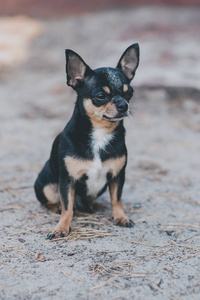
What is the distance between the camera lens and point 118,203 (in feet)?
10.8

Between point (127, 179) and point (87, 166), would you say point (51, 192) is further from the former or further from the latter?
point (127, 179)

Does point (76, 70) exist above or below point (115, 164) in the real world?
above

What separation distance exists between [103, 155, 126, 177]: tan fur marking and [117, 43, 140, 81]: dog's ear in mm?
715

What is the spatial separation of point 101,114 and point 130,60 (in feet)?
A: 2.12

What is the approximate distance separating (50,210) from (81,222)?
0.43 m

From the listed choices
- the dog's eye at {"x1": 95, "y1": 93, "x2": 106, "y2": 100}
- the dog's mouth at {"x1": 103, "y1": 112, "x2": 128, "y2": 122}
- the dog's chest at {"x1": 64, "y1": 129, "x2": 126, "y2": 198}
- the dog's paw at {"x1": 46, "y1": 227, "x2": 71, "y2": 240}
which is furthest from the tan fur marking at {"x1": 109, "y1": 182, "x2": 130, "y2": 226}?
the dog's eye at {"x1": 95, "y1": 93, "x2": 106, "y2": 100}

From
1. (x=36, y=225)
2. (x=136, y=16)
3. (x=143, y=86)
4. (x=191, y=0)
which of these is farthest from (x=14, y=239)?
(x=191, y=0)

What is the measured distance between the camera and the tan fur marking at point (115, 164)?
302 centimetres

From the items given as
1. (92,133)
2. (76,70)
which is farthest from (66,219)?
(76,70)

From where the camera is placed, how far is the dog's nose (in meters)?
2.79

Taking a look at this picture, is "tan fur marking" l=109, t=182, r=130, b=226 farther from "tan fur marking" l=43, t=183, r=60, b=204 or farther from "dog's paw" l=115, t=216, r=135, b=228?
"tan fur marking" l=43, t=183, r=60, b=204

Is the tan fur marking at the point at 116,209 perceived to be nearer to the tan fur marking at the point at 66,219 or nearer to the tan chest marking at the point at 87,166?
the tan chest marking at the point at 87,166

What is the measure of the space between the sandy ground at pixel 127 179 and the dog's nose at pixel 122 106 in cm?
101

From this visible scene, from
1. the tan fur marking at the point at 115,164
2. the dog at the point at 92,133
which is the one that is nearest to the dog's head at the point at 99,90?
the dog at the point at 92,133
